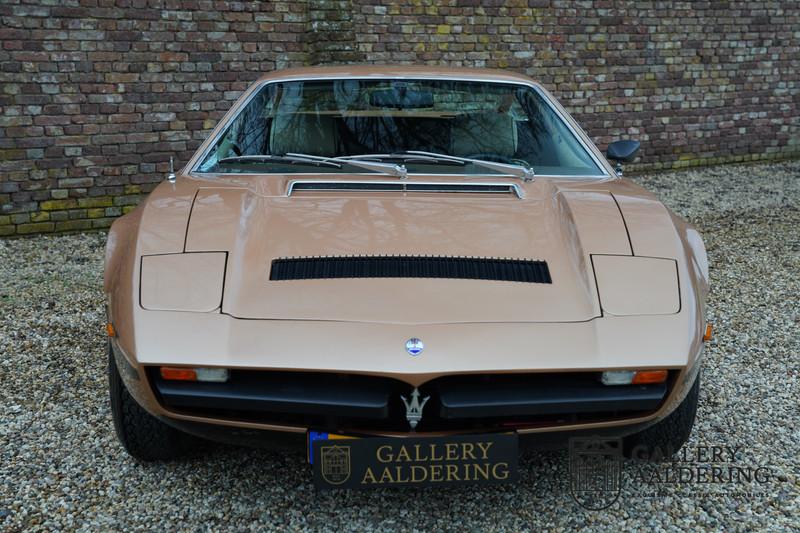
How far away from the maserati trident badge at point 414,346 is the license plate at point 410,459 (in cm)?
24

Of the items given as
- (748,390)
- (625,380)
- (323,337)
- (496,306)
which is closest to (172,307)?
(323,337)

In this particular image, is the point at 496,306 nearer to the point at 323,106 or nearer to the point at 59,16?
the point at 323,106

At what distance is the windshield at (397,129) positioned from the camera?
311 centimetres

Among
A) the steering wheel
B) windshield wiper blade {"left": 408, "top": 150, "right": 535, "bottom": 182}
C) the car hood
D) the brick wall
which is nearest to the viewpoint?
the car hood

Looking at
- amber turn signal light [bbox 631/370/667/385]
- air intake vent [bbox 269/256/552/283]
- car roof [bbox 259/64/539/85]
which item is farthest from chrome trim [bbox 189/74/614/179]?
amber turn signal light [bbox 631/370/667/385]

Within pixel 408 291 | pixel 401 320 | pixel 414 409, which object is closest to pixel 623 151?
pixel 408 291

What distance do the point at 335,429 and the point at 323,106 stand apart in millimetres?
1749

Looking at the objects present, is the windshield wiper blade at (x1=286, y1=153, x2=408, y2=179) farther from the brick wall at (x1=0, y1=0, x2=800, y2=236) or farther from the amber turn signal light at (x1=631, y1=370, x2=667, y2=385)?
the brick wall at (x1=0, y1=0, x2=800, y2=236)

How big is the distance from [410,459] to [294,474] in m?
0.74

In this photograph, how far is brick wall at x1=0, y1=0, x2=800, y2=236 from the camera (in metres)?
6.18

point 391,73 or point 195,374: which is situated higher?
point 391,73

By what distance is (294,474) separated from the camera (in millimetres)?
2633

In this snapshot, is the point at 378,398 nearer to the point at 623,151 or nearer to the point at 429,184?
the point at 429,184

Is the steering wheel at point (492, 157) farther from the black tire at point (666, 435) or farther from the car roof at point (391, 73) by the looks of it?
the black tire at point (666, 435)
